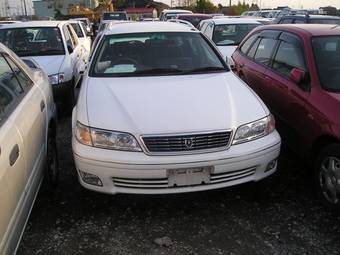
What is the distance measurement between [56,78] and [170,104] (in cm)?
390

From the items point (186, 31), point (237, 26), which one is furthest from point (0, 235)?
point (237, 26)

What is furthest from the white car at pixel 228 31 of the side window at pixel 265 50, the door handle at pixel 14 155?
the door handle at pixel 14 155

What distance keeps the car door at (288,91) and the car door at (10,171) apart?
104 inches

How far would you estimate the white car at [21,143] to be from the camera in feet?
8.60

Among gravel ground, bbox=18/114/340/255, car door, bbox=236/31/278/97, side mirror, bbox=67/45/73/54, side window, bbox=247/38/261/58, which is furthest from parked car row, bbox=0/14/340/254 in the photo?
side mirror, bbox=67/45/73/54

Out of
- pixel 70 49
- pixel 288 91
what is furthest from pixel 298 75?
pixel 70 49

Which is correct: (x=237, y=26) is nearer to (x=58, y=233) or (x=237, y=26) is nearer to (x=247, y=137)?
(x=247, y=137)

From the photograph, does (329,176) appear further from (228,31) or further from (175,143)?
(228,31)

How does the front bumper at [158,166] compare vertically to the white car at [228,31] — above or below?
below

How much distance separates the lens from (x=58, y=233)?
364cm

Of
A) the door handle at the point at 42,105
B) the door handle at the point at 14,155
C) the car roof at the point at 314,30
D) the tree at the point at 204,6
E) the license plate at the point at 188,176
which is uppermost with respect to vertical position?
the car roof at the point at 314,30

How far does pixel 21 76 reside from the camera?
412 cm

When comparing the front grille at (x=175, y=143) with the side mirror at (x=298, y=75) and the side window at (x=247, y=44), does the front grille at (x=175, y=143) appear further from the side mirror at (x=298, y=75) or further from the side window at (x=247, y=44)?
the side window at (x=247, y=44)

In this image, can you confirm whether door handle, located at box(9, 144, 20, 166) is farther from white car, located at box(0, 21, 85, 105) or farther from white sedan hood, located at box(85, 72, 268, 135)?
white car, located at box(0, 21, 85, 105)
